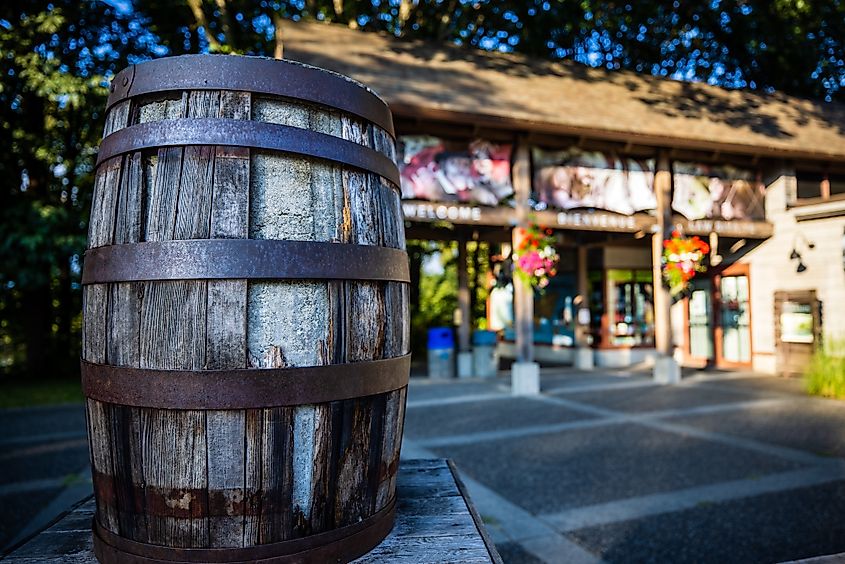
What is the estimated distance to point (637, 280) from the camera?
13688 mm

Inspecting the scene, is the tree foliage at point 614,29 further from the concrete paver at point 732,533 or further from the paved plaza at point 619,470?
the concrete paver at point 732,533

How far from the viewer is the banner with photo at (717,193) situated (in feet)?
32.6

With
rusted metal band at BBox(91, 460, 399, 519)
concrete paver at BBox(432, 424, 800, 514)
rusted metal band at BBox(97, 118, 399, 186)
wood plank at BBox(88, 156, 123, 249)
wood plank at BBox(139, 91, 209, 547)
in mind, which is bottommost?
concrete paver at BBox(432, 424, 800, 514)

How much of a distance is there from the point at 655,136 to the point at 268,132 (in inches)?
352

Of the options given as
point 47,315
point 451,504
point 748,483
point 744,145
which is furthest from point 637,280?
point 47,315

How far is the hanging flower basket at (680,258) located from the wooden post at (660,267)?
0.17 m

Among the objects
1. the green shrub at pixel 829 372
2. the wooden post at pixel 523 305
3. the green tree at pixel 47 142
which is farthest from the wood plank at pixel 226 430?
the green tree at pixel 47 142

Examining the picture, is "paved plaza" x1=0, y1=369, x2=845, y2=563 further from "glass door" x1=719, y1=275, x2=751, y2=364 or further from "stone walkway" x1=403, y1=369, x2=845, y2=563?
"glass door" x1=719, y1=275, x2=751, y2=364

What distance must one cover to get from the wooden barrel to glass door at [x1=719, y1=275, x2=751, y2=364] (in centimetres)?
1277

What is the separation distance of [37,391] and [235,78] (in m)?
11.7

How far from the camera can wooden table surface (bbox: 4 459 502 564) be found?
1.20 metres

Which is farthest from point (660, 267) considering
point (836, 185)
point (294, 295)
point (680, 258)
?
point (294, 295)

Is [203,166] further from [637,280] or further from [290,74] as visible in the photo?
[637,280]

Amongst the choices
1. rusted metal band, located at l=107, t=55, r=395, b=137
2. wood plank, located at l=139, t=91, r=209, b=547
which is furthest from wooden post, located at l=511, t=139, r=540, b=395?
wood plank, located at l=139, t=91, r=209, b=547
